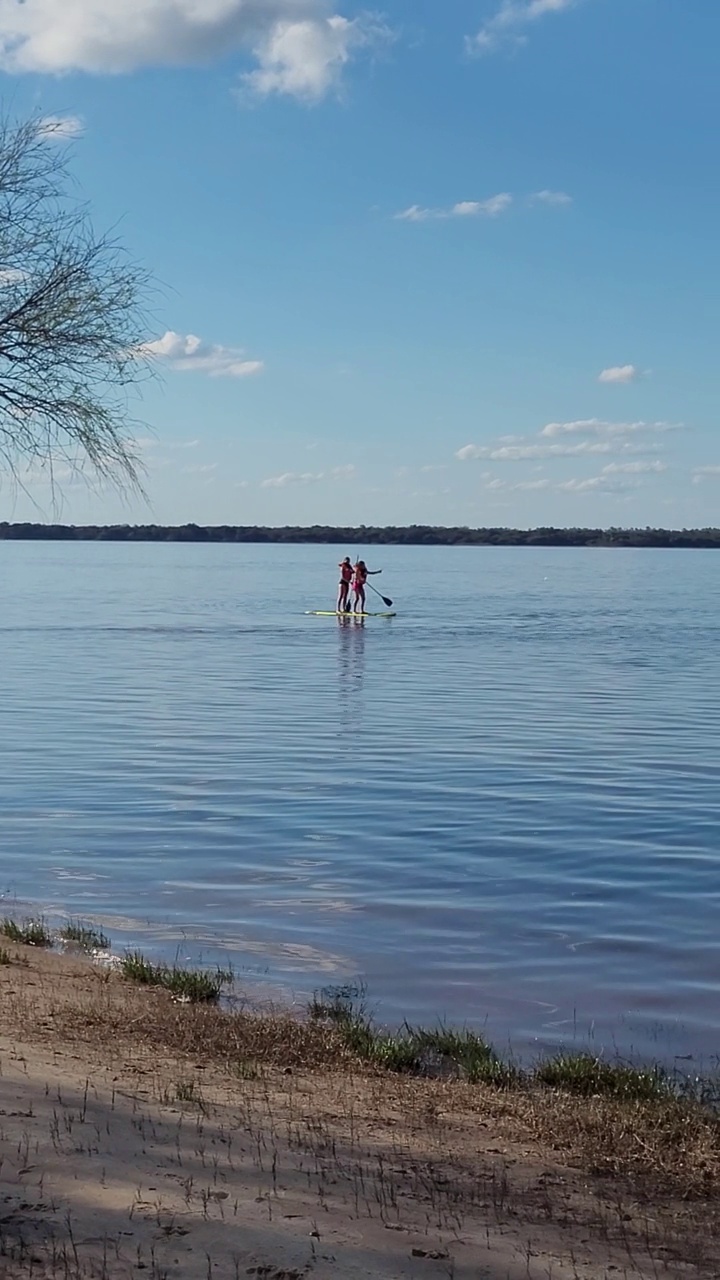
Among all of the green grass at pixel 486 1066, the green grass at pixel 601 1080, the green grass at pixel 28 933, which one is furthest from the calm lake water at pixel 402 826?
the green grass at pixel 601 1080

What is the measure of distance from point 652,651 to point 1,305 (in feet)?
113

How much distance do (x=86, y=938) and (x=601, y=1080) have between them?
461 centimetres

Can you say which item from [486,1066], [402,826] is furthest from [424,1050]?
[402,826]

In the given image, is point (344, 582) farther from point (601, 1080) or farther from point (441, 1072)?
point (601, 1080)

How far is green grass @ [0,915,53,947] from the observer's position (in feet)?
35.3

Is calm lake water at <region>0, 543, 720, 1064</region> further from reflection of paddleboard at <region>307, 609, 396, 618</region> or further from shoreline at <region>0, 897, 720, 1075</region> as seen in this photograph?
reflection of paddleboard at <region>307, 609, 396, 618</region>

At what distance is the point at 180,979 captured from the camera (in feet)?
31.1

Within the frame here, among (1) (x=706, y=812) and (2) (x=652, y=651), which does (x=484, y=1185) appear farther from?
(2) (x=652, y=651)

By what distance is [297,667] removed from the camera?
1468 inches

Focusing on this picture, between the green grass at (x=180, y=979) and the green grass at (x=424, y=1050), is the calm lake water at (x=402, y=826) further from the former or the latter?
the green grass at (x=424, y=1050)

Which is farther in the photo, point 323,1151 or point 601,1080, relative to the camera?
point 601,1080

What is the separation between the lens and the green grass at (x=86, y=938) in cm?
1082

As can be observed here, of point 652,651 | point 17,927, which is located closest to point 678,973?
point 17,927

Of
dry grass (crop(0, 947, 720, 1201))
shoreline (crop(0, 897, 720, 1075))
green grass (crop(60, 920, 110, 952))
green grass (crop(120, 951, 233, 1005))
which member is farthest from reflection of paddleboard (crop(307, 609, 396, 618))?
dry grass (crop(0, 947, 720, 1201))
